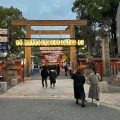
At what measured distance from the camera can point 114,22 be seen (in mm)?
47344

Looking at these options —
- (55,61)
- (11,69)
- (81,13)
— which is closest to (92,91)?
(11,69)

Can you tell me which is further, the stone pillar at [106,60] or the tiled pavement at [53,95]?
the stone pillar at [106,60]

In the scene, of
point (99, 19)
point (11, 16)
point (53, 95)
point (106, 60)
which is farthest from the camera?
point (11, 16)

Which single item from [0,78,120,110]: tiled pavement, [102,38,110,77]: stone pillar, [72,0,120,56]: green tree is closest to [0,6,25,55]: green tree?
[72,0,120,56]: green tree

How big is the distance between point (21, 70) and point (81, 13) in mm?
26613

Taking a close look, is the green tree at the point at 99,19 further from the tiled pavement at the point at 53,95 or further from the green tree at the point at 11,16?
the tiled pavement at the point at 53,95

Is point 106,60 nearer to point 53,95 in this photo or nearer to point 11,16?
point 53,95

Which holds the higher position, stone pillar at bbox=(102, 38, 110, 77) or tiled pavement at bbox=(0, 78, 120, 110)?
stone pillar at bbox=(102, 38, 110, 77)

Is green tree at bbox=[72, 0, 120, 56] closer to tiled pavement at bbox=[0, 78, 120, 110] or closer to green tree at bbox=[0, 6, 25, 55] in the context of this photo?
green tree at bbox=[0, 6, 25, 55]

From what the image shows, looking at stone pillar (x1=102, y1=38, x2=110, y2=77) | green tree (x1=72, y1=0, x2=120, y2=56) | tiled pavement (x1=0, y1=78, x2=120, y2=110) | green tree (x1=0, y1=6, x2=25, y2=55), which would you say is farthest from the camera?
green tree (x1=0, y1=6, x2=25, y2=55)

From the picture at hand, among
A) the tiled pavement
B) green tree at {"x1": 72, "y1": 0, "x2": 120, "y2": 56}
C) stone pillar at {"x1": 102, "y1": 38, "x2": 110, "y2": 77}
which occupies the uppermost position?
green tree at {"x1": 72, "y1": 0, "x2": 120, "y2": 56}

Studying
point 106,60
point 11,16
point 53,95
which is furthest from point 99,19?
point 53,95

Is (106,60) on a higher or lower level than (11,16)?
lower

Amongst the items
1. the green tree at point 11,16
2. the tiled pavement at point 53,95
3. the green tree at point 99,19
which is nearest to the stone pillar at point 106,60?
the tiled pavement at point 53,95
